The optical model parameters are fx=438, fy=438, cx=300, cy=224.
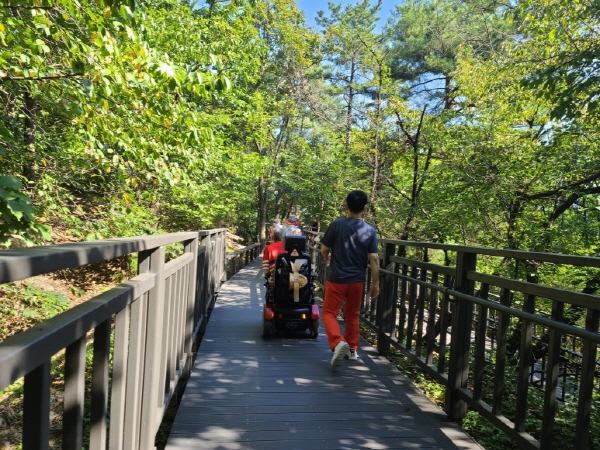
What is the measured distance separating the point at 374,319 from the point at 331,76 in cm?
2216

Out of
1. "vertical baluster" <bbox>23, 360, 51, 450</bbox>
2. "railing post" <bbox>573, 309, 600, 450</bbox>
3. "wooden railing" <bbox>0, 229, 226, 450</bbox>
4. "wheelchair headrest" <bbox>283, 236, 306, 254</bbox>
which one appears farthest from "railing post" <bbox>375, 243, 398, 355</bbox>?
"vertical baluster" <bbox>23, 360, 51, 450</bbox>

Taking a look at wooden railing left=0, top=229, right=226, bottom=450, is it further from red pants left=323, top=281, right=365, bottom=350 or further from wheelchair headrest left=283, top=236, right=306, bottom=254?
wheelchair headrest left=283, top=236, right=306, bottom=254

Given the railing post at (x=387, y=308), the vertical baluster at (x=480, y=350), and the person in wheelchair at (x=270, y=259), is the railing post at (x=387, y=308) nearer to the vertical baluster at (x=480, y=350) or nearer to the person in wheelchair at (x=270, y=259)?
the person in wheelchair at (x=270, y=259)

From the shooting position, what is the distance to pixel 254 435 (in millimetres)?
2762

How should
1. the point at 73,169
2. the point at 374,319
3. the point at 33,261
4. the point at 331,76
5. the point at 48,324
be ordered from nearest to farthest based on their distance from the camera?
1. the point at 33,261
2. the point at 48,324
3. the point at 374,319
4. the point at 73,169
5. the point at 331,76

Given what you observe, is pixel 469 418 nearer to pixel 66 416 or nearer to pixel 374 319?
pixel 374 319

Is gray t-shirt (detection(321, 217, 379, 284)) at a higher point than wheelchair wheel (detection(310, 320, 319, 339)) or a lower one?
higher

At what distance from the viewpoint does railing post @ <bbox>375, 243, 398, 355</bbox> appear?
444 cm

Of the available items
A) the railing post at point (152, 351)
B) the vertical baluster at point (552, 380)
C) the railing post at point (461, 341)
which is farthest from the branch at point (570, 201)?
the railing post at point (152, 351)

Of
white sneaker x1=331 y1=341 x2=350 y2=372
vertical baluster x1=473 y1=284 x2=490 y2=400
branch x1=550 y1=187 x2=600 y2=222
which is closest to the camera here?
vertical baluster x1=473 y1=284 x2=490 y2=400

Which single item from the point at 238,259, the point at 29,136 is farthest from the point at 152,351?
the point at 238,259

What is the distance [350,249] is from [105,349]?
2792mm

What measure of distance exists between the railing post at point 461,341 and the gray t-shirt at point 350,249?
3.82 feet

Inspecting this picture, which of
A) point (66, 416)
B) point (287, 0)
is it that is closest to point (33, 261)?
point (66, 416)
